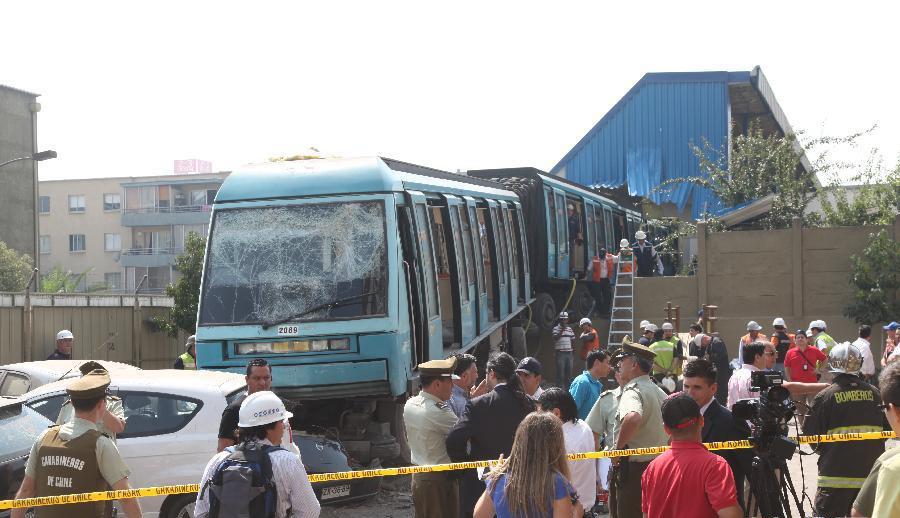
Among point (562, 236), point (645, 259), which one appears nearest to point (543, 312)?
point (562, 236)

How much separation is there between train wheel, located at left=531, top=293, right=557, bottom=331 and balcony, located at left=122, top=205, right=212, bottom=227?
5258 centimetres

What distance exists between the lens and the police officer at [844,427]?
24.0 ft

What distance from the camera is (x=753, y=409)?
21.4ft

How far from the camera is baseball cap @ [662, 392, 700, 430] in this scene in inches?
216

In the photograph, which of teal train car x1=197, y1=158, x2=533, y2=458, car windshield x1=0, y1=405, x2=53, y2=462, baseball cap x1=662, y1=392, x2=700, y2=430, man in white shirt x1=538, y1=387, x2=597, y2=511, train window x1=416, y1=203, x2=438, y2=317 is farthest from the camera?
train window x1=416, y1=203, x2=438, y2=317

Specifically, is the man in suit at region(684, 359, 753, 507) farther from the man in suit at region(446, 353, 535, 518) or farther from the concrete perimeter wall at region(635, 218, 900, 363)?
the concrete perimeter wall at region(635, 218, 900, 363)

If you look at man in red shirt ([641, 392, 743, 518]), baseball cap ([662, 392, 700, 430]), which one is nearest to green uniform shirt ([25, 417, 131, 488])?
man in red shirt ([641, 392, 743, 518])

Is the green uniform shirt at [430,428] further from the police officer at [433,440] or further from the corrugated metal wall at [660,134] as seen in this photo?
the corrugated metal wall at [660,134]

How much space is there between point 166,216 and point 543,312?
54.4 m

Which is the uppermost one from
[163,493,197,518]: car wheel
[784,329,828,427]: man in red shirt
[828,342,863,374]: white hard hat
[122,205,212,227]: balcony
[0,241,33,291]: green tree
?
[122,205,212,227]: balcony

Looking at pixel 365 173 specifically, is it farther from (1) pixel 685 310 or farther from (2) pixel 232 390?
(1) pixel 685 310

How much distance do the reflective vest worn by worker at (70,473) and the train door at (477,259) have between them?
10190 millimetres

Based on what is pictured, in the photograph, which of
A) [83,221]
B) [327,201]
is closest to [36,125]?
[83,221]

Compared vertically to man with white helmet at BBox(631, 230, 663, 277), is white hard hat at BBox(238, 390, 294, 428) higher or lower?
lower
